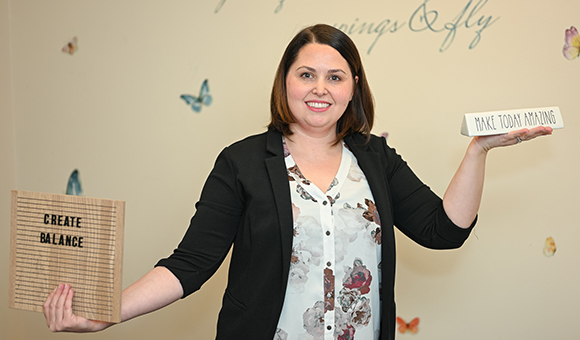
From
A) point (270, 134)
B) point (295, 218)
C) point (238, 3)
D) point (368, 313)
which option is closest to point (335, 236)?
point (295, 218)

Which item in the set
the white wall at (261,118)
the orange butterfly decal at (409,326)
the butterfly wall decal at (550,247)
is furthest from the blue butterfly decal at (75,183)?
the butterfly wall decal at (550,247)

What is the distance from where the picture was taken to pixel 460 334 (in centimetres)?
195

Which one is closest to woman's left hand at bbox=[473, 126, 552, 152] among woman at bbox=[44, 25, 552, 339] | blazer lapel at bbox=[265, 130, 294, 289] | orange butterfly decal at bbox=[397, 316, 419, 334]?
woman at bbox=[44, 25, 552, 339]

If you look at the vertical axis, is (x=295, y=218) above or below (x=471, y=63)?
below

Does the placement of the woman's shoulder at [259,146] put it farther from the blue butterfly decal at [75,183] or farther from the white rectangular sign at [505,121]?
the blue butterfly decal at [75,183]

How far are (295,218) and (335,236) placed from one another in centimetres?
11

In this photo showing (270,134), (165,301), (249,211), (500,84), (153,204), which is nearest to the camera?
(165,301)

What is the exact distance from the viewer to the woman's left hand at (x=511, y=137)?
1.17 meters

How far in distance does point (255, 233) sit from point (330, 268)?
0.66 feet

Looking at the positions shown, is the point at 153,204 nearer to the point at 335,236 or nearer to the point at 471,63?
A: the point at 335,236

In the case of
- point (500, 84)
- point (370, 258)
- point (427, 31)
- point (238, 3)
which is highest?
point (238, 3)

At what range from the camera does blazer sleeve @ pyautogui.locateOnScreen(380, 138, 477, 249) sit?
1.35 meters

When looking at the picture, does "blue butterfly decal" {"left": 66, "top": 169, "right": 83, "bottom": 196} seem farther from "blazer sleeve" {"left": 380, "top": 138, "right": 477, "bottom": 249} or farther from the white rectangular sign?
the white rectangular sign

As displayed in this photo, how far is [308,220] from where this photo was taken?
1.25 m
